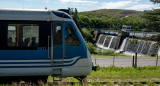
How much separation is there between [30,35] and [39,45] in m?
0.59

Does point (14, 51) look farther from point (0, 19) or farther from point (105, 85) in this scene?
point (105, 85)

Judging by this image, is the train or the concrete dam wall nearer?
the train

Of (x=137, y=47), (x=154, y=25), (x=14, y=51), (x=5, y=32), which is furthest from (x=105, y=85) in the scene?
(x=137, y=47)

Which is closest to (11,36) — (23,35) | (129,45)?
(23,35)

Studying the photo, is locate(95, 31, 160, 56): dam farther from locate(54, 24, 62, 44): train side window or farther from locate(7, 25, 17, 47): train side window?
locate(7, 25, 17, 47): train side window

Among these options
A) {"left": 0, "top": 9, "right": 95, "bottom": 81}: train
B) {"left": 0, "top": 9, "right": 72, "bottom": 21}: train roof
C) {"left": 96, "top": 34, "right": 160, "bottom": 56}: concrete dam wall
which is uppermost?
{"left": 0, "top": 9, "right": 72, "bottom": 21}: train roof

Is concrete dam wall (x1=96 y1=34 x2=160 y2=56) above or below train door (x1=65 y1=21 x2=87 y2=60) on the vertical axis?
below

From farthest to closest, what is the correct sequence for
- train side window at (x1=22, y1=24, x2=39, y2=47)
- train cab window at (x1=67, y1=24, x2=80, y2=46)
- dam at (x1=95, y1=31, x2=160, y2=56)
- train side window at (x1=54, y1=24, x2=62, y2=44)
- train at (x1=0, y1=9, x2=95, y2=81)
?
dam at (x1=95, y1=31, x2=160, y2=56) < train cab window at (x1=67, y1=24, x2=80, y2=46) < train side window at (x1=54, y1=24, x2=62, y2=44) < train side window at (x1=22, y1=24, x2=39, y2=47) < train at (x1=0, y1=9, x2=95, y2=81)

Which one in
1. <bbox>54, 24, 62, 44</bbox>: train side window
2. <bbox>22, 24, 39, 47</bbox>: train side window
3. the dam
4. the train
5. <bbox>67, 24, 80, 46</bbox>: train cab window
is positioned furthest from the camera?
the dam

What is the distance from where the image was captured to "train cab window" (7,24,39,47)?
8.18m

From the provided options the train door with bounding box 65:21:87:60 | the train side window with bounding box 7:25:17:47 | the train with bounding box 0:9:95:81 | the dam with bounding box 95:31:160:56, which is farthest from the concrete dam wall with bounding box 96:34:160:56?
the train side window with bounding box 7:25:17:47

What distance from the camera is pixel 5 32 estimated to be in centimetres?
816

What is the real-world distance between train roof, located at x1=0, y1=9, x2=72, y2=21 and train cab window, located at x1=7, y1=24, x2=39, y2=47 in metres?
0.35

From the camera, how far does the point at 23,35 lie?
827 cm
